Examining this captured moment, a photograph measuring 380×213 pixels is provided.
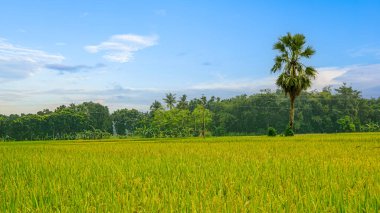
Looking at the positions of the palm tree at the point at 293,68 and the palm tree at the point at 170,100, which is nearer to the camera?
the palm tree at the point at 293,68

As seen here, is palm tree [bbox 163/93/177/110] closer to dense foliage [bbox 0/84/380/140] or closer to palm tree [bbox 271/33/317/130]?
dense foliage [bbox 0/84/380/140]

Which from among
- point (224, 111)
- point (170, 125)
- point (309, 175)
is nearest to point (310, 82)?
point (309, 175)

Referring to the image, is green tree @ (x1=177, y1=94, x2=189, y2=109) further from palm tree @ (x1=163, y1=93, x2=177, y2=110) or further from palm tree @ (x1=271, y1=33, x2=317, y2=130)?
palm tree @ (x1=271, y1=33, x2=317, y2=130)

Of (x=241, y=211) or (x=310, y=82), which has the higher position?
(x=310, y=82)

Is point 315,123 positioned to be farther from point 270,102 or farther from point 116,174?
point 116,174

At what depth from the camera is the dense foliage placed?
4771 inches

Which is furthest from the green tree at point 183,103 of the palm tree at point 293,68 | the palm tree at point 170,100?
the palm tree at point 293,68

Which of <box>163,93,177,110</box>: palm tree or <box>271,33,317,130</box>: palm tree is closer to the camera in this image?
<box>271,33,317,130</box>: palm tree

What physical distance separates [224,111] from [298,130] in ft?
88.8

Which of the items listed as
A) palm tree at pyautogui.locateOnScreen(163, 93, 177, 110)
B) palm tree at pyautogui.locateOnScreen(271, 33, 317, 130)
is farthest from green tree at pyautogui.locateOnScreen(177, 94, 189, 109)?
palm tree at pyautogui.locateOnScreen(271, 33, 317, 130)

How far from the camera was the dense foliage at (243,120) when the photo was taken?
121188 mm

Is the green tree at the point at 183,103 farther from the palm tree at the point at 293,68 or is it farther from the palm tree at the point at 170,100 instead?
the palm tree at the point at 293,68

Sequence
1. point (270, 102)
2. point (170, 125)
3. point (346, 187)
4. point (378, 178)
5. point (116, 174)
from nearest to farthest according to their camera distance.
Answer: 1. point (346, 187)
2. point (378, 178)
3. point (116, 174)
4. point (170, 125)
5. point (270, 102)

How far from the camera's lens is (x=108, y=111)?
161m
